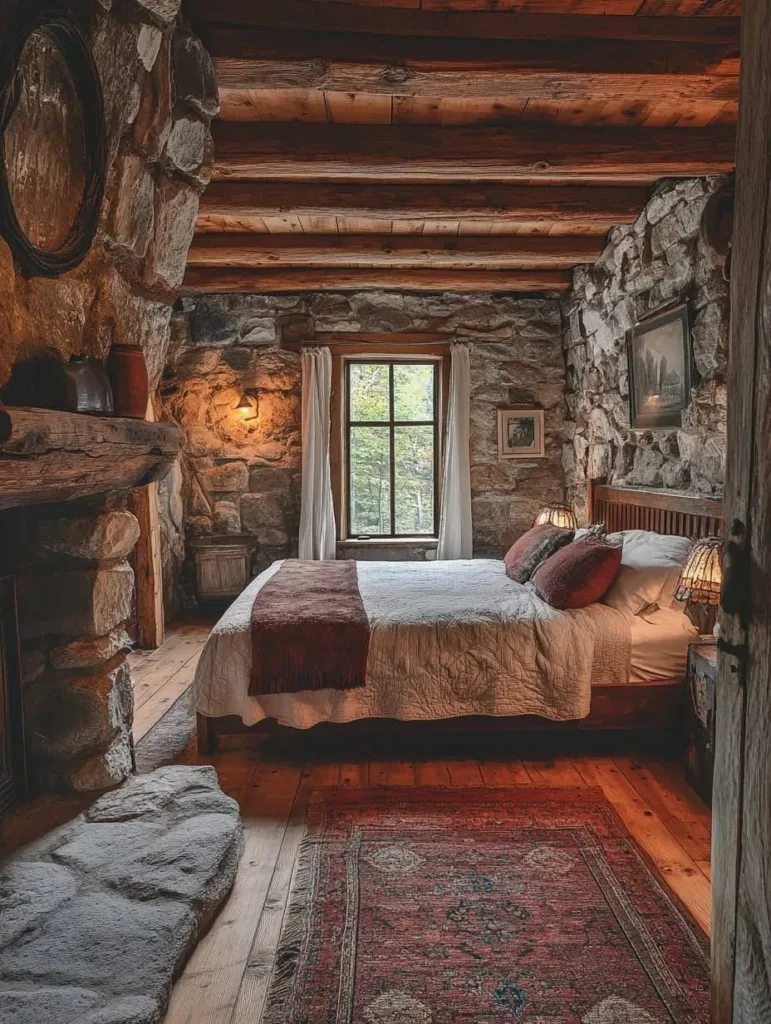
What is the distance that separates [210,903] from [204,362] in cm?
438

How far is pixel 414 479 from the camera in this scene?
222 inches

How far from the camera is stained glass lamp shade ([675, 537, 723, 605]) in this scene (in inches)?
101

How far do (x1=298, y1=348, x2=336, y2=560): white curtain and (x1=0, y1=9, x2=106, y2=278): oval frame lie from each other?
11.4 ft

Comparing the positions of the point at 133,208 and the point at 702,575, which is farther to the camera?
the point at 702,575

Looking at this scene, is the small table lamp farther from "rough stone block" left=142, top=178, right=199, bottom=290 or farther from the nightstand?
"rough stone block" left=142, top=178, right=199, bottom=290

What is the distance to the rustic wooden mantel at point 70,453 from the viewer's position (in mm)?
1323

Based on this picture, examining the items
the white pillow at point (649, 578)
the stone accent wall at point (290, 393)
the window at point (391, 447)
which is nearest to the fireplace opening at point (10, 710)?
the white pillow at point (649, 578)

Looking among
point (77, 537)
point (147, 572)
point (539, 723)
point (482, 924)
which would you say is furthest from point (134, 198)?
point (147, 572)

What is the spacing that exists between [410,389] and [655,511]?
8.10 ft

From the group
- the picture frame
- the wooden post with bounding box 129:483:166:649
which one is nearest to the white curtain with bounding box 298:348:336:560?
the wooden post with bounding box 129:483:166:649

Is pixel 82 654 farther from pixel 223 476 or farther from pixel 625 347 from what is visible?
pixel 625 347

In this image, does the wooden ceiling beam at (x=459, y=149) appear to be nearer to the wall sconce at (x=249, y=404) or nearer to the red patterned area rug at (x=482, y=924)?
the wall sconce at (x=249, y=404)

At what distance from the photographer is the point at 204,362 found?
17.7 feet

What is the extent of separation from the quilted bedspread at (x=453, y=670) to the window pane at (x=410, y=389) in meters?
3.00
